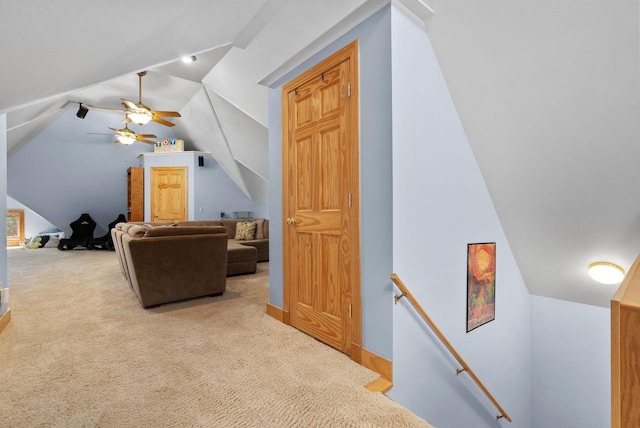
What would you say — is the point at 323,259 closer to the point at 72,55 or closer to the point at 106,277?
the point at 72,55

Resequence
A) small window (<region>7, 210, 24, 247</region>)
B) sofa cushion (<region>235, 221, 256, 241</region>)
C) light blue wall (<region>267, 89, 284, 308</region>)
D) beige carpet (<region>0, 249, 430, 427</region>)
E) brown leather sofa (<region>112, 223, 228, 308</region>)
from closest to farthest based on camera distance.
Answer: beige carpet (<region>0, 249, 430, 427</region>)
light blue wall (<region>267, 89, 284, 308</region>)
brown leather sofa (<region>112, 223, 228, 308</region>)
sofa cushion (<region>235, 221, 256, 241</region>)
small window (<region>7, 210, 24, 247</region>)

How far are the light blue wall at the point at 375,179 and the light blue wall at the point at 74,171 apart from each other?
810 centimetres

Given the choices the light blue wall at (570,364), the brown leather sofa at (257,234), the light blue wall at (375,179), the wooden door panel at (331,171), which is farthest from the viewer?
the brown leather sofa at (257,234)

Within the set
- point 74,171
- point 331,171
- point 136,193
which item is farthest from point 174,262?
point 74,171

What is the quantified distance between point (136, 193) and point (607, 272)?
29.4 ft

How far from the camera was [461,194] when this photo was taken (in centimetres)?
252

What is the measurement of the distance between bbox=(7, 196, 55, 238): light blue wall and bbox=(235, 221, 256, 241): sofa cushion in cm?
596

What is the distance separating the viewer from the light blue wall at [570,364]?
3346 mm

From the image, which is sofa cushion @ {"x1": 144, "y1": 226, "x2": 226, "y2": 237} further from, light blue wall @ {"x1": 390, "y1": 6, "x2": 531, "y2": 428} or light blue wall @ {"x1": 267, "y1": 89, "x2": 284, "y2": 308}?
light blue wall @ {"x1": 390, "y1": 6, "x2": 531, "y2": 428}

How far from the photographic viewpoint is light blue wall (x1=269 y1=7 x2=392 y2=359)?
74.2 inches

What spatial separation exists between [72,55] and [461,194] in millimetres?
2825

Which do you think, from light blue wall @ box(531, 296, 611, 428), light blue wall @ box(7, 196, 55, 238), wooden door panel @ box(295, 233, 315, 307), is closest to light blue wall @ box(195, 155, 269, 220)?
light blue wall @ box(7, 196, 55, 238)


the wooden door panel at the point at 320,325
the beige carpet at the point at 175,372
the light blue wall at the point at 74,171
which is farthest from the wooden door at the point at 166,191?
the wooden door panel at the point at 320,325

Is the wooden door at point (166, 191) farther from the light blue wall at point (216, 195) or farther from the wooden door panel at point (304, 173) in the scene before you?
the wooden door panel at point (304, 173)
